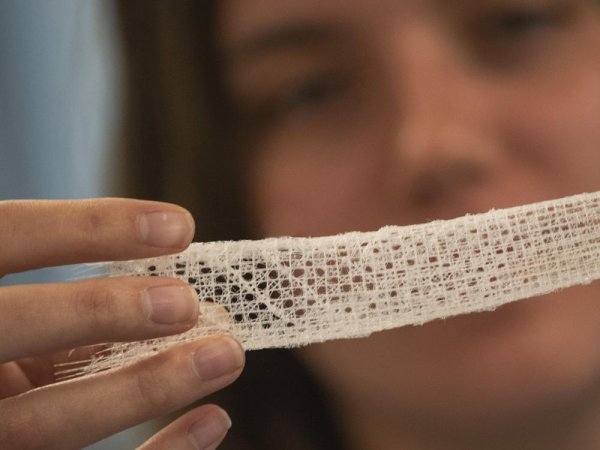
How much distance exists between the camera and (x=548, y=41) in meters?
0.35

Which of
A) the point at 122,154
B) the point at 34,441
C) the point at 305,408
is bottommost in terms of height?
the point at 305,408

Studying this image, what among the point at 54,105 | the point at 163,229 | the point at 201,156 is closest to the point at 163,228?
the point at 163,229

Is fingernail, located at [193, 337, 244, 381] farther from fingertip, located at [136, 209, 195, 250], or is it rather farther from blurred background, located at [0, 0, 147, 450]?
blurred background, located at [0, 0, 147, 450]

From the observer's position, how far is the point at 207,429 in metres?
0.28

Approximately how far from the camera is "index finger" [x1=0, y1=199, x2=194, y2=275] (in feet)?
0.77

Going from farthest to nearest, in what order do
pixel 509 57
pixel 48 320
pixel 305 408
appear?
pixel 305 408 → pixel 509 57 → pixel 48 320

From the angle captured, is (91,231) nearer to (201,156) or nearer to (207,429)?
(207,429)

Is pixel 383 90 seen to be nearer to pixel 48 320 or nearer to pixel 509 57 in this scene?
pixel 509 57

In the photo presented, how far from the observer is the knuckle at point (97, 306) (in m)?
0.23

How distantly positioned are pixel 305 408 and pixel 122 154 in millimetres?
262

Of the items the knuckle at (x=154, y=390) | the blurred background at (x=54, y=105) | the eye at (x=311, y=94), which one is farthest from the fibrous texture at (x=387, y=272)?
the blurred background at (x=54, y=105)

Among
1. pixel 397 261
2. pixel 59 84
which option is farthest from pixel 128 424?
pixel 59 84

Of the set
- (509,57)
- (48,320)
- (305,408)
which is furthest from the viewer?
(305,408)

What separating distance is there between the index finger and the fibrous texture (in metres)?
0.04
